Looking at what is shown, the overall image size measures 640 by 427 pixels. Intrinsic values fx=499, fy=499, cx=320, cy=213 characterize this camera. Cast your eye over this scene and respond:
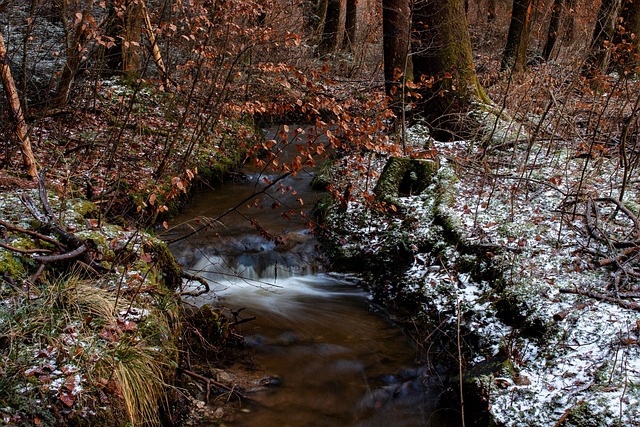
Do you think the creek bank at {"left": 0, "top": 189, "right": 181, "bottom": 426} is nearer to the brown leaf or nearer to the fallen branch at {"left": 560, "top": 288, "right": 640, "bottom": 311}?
the brown leaf

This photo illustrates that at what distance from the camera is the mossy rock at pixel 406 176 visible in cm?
808

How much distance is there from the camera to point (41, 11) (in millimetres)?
12695

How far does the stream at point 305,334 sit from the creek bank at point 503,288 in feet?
1.18

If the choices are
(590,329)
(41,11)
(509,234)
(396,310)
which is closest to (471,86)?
(509,234)

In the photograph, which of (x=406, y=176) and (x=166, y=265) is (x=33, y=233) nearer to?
(x=166, y=265)

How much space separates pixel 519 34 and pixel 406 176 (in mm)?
8283

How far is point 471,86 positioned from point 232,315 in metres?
6.13

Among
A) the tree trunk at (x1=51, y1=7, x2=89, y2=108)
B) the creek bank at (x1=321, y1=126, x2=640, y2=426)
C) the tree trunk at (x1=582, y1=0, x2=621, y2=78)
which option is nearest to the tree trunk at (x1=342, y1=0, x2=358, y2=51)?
the tree trunk at (x1=582, y1=0, x2=621, y2=78)

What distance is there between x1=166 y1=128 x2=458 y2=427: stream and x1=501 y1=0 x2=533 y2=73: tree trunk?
8.45m

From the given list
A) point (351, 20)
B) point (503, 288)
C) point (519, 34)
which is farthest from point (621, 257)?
point (351, 20)

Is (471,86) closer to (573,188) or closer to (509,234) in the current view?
(573,188)

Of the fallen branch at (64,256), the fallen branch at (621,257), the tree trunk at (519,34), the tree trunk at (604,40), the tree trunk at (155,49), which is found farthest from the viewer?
the tree trunk at (519,34)

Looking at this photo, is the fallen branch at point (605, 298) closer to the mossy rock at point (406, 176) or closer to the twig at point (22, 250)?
the mossy rock at point (406, 176)

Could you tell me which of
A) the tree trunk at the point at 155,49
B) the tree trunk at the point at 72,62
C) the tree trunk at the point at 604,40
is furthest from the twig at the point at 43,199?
the tree trunk at the point at 604,40
